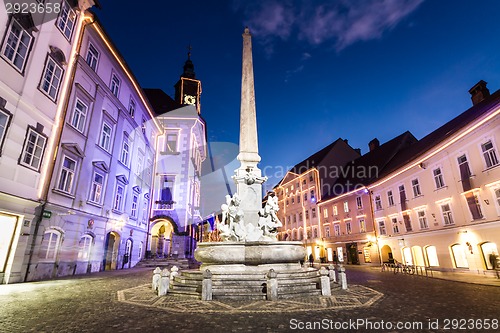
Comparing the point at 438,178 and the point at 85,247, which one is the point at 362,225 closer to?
the point at 438,178

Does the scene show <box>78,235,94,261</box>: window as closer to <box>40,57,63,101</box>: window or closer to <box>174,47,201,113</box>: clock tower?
<box>40,57,63,101</box>: window

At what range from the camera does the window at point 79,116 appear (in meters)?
15.3

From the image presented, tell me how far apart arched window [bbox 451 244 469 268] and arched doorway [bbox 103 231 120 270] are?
24.2 m

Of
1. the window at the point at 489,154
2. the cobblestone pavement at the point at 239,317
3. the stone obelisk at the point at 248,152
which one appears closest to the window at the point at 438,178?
the window at the point at 489,154

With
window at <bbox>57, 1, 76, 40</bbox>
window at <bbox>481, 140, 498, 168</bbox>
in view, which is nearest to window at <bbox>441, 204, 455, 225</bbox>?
window at <bbox>481, 140, 498, 168</bbox>

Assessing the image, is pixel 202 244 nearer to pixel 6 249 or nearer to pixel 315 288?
pixel 315 288

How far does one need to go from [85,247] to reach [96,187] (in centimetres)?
373

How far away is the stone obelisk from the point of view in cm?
1128

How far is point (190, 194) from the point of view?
2909cm

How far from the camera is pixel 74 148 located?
1477cm

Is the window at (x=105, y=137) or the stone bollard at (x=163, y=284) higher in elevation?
the window at (x=105, y=137)

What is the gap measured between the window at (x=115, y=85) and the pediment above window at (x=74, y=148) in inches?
241

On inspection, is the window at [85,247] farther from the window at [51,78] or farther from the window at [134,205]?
the window at [51,78]

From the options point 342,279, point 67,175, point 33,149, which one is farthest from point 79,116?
point 342,279
